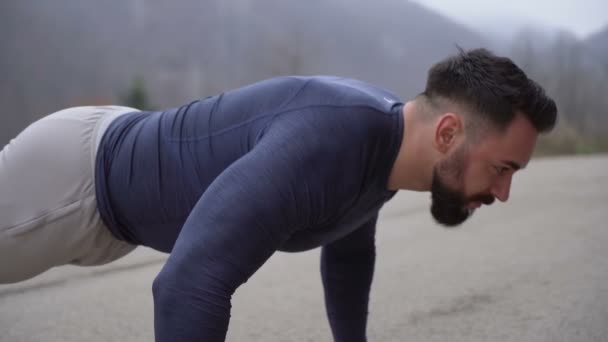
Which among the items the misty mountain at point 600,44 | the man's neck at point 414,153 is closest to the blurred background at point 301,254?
the man's neck at point 414,153

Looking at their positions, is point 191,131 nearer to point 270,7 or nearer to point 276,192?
point 276,192

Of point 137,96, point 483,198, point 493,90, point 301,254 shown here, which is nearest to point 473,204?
point 483,198

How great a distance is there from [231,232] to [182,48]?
56.3 ft

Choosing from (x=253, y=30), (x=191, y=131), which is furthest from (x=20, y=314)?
(x=253, y=30)

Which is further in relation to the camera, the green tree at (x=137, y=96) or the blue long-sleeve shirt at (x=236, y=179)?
the green tree at (x=137, y=96)

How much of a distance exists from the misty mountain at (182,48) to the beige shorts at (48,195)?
9.98m

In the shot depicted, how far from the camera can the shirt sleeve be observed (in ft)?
3.12

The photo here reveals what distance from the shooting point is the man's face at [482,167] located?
119 cm

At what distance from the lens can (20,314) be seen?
2154 mm

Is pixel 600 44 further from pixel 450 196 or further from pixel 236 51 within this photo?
pixel 450 196

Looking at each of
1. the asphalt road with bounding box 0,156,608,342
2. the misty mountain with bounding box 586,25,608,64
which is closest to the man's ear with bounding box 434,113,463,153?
the asphalt road with bounding box 0,156,608,342

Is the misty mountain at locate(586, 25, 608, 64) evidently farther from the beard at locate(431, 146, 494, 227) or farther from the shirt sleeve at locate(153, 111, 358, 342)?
the shirt sleeve at locate(153, 111, 358, 342)

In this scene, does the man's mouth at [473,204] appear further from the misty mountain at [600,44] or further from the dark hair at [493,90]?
the misty mountain at [600,44]

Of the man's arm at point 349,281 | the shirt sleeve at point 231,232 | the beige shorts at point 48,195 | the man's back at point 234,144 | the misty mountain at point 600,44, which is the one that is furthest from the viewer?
the misty mountain at point 600,44
